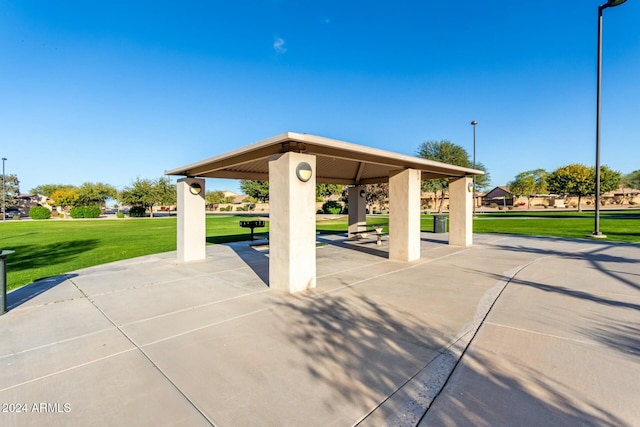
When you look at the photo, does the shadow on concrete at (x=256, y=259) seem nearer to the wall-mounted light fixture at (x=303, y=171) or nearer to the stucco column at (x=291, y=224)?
the stucco column at (x=291, y=224)

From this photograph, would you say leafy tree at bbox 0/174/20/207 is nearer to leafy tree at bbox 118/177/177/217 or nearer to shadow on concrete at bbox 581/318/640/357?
leafy tree at bbox 118/177/177/217

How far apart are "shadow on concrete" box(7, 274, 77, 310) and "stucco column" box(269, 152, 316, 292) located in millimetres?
4853

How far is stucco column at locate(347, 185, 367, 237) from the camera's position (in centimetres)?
1444

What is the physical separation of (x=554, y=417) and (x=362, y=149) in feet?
18.2

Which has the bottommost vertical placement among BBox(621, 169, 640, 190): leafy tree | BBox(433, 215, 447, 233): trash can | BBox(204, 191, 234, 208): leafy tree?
BBox(433, 215, 447, 233): trash can

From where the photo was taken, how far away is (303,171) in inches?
232

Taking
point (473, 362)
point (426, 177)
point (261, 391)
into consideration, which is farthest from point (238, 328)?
point (426, 177)

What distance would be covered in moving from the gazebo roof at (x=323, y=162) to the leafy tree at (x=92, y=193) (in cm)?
6253

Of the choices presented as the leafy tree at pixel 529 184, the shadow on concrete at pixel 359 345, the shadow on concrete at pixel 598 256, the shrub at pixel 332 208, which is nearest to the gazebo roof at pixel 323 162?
the shadow on concrete at pixel 359 345

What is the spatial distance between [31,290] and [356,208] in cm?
1178

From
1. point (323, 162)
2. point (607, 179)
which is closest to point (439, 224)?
point (323, 162)

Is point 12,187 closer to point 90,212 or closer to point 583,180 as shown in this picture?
point 90,212

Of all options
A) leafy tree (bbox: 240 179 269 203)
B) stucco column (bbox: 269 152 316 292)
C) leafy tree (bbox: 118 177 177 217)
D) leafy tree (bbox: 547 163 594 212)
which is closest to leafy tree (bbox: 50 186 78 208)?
leafy tree (bbox: 118 177 177 217)

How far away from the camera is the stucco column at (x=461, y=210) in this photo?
1162 cm
